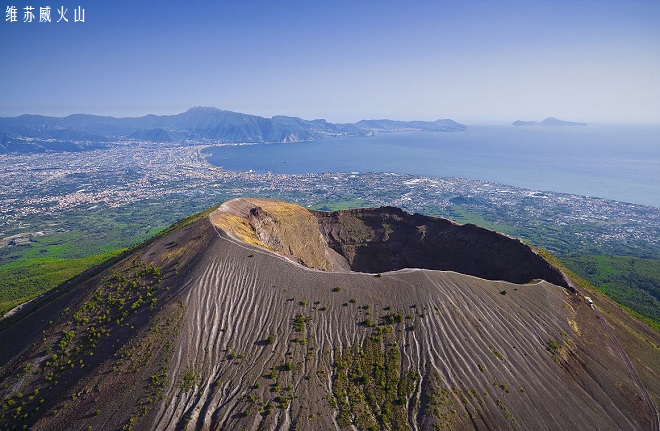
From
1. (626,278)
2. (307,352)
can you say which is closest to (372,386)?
(307,352)

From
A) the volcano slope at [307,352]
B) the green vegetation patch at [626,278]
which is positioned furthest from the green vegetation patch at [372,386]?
the green vegetation patch at [626,278]

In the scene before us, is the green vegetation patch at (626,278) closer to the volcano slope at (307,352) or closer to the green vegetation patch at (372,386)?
the volcano slope at (307,352)

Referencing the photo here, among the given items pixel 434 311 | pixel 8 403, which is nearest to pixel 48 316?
pixel 8 403

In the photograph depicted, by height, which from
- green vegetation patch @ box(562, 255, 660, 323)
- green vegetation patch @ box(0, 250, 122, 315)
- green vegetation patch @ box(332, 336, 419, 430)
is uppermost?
green vegetation patch @ box(332, 336, 419, 430)

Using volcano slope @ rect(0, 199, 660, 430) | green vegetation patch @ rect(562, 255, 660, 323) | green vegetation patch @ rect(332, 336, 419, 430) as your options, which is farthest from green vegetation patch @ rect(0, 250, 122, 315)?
green vegetation patch @ rect(562, 255, 660, 323)

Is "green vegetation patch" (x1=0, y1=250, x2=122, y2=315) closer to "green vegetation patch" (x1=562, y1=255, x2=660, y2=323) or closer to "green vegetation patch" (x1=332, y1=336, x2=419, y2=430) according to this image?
"green vegetation patch" (x1=332, y1=336, x2=419, y2=430)

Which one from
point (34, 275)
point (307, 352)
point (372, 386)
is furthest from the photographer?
point (34, 275)

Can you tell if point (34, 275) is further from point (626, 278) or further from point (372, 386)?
point (626, 278)

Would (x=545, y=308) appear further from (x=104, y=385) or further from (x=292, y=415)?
(x=104, y=385)
